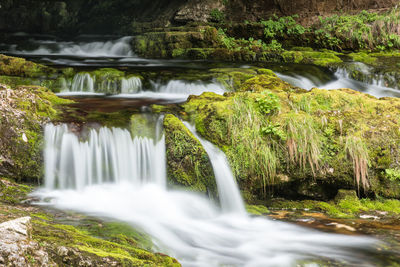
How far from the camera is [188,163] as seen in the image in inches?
228

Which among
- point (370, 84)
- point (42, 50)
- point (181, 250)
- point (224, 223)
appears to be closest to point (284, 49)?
point (370, 84)

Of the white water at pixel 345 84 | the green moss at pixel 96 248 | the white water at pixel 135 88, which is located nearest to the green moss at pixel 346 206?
the green moss at pixel 96 248

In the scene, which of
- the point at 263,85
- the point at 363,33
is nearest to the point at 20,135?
the point at 263,85

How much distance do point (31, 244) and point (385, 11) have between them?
56.8 ft

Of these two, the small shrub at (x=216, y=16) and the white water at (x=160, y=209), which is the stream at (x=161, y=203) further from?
the small shrub at (x=216, y=16)

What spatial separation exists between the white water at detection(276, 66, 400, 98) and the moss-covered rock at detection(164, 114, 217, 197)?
5.30 m

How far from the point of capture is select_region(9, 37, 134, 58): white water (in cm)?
1543

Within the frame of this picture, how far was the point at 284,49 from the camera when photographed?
14.9 m

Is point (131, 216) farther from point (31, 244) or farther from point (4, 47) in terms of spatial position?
point (4, 47)

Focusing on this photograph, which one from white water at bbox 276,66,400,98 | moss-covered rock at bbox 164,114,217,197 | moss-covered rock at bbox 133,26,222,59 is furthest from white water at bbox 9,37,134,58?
moss-covered rock at bbox 164,114,217,197

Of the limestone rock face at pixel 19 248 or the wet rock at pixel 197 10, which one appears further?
the wet rock at pixel 197 10

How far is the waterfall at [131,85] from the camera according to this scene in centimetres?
952

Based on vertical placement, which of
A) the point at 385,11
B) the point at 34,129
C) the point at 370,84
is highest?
the point at 385,11

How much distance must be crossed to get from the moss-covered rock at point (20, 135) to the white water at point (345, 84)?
21.8 ft
